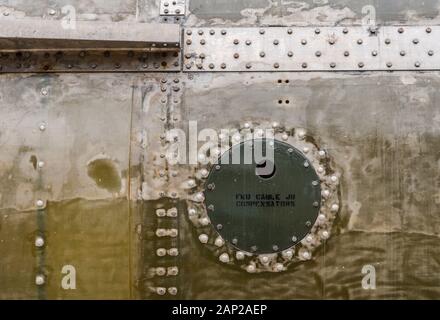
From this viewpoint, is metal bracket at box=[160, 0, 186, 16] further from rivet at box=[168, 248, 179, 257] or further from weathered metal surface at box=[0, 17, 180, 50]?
rivet at box=[168, 248, 179, 257]

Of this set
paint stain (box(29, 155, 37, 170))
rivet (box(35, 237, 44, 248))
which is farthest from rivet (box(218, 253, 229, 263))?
paint stain (box(29, 155, 37, 170))

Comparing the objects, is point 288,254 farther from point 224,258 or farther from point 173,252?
point 173,252

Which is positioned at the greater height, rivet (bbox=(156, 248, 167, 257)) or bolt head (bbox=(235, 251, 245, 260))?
rivet (bbox=(156, 248, 167, 257))

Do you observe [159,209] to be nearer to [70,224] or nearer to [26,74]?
[70,224]

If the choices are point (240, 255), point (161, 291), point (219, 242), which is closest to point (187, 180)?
point (219, 242)

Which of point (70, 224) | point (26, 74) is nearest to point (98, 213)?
point (70, 224)

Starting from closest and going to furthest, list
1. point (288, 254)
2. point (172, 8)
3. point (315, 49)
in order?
1. point (288, 254)
2. point (315, 49)
3. point (172, 8)
